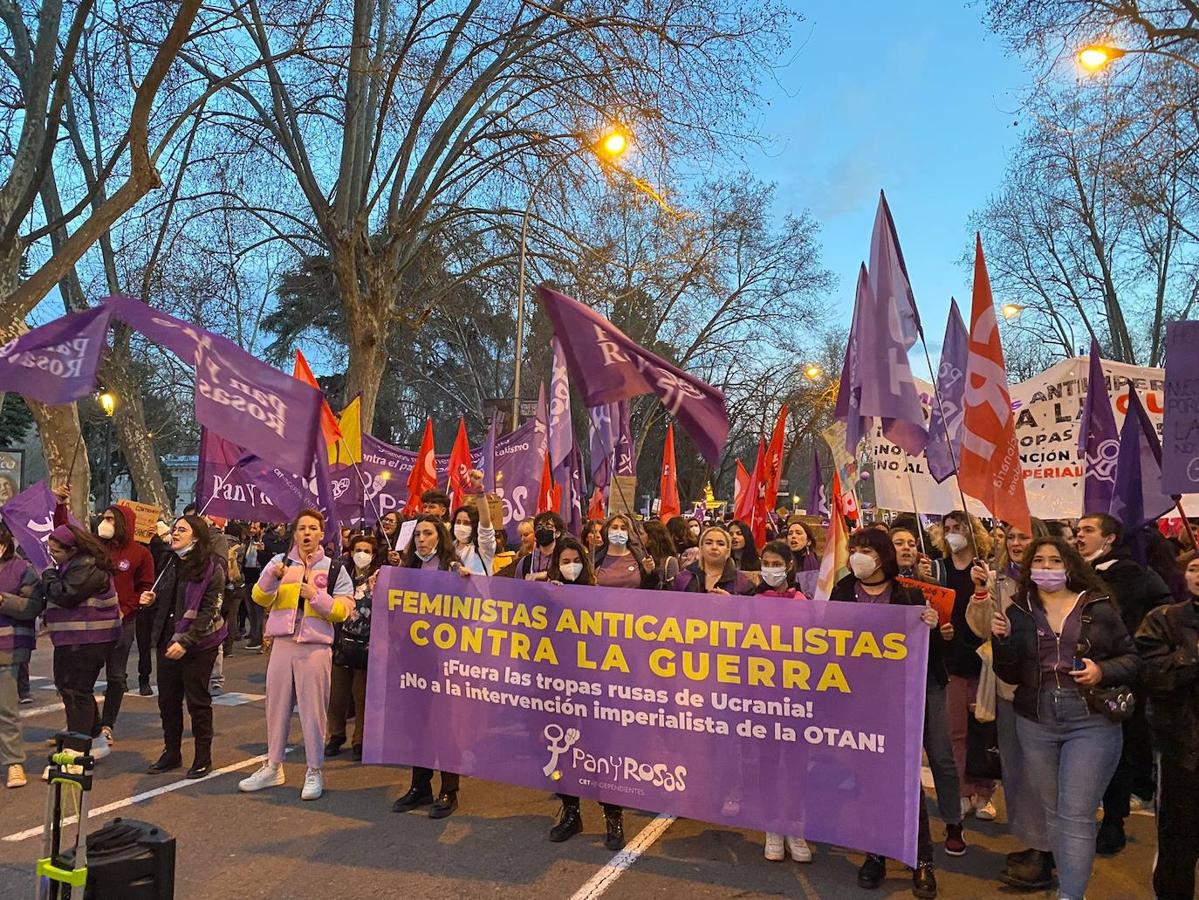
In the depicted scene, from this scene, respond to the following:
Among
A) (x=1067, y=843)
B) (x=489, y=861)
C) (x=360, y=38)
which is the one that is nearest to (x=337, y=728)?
(x=489, y=861)

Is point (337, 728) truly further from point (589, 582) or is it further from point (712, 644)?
point (712, 644)

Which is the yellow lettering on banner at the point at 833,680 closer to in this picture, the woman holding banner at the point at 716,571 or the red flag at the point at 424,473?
the woman holding banner at the point at 716,571

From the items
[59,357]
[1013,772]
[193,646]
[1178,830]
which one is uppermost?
[59,357]

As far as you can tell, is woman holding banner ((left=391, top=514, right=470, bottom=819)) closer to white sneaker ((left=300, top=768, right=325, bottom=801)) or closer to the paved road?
→ the paved road

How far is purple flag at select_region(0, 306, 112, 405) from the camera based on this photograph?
19.8 ft

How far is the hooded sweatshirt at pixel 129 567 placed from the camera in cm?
738

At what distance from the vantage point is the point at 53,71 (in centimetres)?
1116

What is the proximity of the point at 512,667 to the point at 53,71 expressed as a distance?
10509 millimetres

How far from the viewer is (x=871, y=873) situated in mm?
4430

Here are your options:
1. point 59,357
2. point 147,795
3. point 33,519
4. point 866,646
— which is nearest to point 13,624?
point 147,795

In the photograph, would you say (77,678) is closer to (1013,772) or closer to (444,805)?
(444,805)

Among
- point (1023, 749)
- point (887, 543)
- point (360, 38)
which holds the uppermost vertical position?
point (360, 38)

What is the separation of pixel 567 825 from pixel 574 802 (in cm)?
13

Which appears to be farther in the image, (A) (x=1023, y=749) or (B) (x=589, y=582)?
(B) (x=589, y=582)
